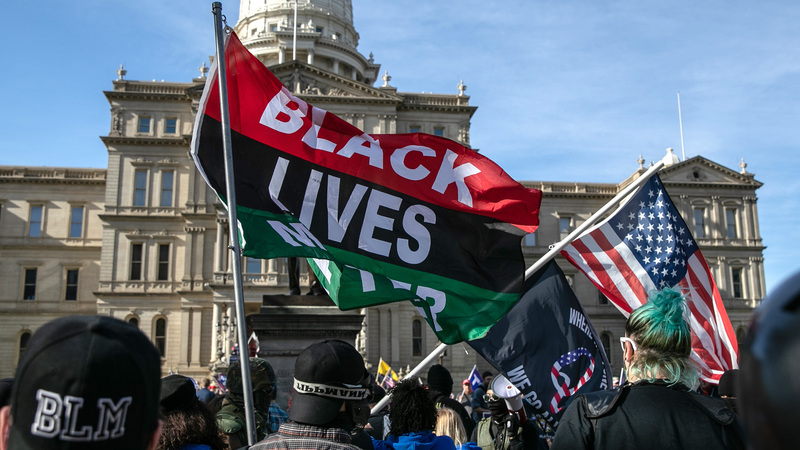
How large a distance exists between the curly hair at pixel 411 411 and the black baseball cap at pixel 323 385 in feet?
5.69

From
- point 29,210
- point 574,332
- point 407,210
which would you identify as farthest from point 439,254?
point 29,210

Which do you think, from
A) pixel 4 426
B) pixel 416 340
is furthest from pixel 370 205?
pixel 416 340

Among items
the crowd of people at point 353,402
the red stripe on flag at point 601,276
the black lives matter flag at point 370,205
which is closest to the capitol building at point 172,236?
the red stripe on flag at point 601,276

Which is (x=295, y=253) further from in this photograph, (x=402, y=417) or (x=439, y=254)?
(x=402, y=417)

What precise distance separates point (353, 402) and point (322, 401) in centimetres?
20

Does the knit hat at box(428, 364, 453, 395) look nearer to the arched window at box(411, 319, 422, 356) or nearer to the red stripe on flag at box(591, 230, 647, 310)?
the red stripe on flag at box(591, 230, 647, 310)

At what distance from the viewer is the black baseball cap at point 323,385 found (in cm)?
330

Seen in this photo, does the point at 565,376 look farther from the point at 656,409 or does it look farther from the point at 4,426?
the point at 4,426

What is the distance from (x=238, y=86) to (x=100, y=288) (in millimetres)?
43553

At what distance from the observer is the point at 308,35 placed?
200ft

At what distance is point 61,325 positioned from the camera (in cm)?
172

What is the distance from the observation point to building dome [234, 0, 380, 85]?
Answer: 60.9 metres

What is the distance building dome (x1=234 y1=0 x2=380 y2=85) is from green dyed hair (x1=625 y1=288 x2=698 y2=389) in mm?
57847

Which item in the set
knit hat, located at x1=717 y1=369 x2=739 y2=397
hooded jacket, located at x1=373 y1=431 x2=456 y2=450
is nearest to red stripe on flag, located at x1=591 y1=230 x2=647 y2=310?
knit hat, located at x1=717 y1=369 x2=739 y2=397
